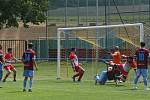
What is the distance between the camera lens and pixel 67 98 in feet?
65.5

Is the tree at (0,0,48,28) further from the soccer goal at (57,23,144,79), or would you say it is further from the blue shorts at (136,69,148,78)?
the blue shorts at (136,69,148,78)

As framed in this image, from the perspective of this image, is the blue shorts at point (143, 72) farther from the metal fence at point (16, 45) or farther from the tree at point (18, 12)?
the metal fence at point (16, 45)

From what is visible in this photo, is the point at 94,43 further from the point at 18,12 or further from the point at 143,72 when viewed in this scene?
the point at 18,12

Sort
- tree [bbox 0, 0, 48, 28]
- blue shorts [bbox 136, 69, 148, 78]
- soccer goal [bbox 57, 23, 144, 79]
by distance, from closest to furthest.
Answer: blue shorts [bbox 136, 69, 148, 78] < soccer goal [bbox 57, 23, 144, 79] < tree [bbox 0, 0, 48, 28]

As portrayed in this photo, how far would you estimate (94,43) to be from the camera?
3678 cm

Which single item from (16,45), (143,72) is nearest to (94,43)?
(143,72)

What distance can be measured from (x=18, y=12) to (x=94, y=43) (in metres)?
17.6

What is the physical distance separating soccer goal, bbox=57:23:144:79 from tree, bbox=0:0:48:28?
375 centimetres

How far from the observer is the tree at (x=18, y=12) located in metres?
52.3

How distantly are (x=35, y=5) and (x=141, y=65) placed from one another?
3179 cm

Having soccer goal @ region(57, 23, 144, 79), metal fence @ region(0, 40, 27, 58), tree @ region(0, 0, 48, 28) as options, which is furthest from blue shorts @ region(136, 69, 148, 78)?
metal fence @ region(0, 40, 27, 58)

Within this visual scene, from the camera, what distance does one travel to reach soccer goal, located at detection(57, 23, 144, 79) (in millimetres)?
33334

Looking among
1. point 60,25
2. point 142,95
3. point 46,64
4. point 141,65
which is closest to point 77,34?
point 46,64

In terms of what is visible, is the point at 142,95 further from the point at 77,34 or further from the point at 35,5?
the point at 35,5
